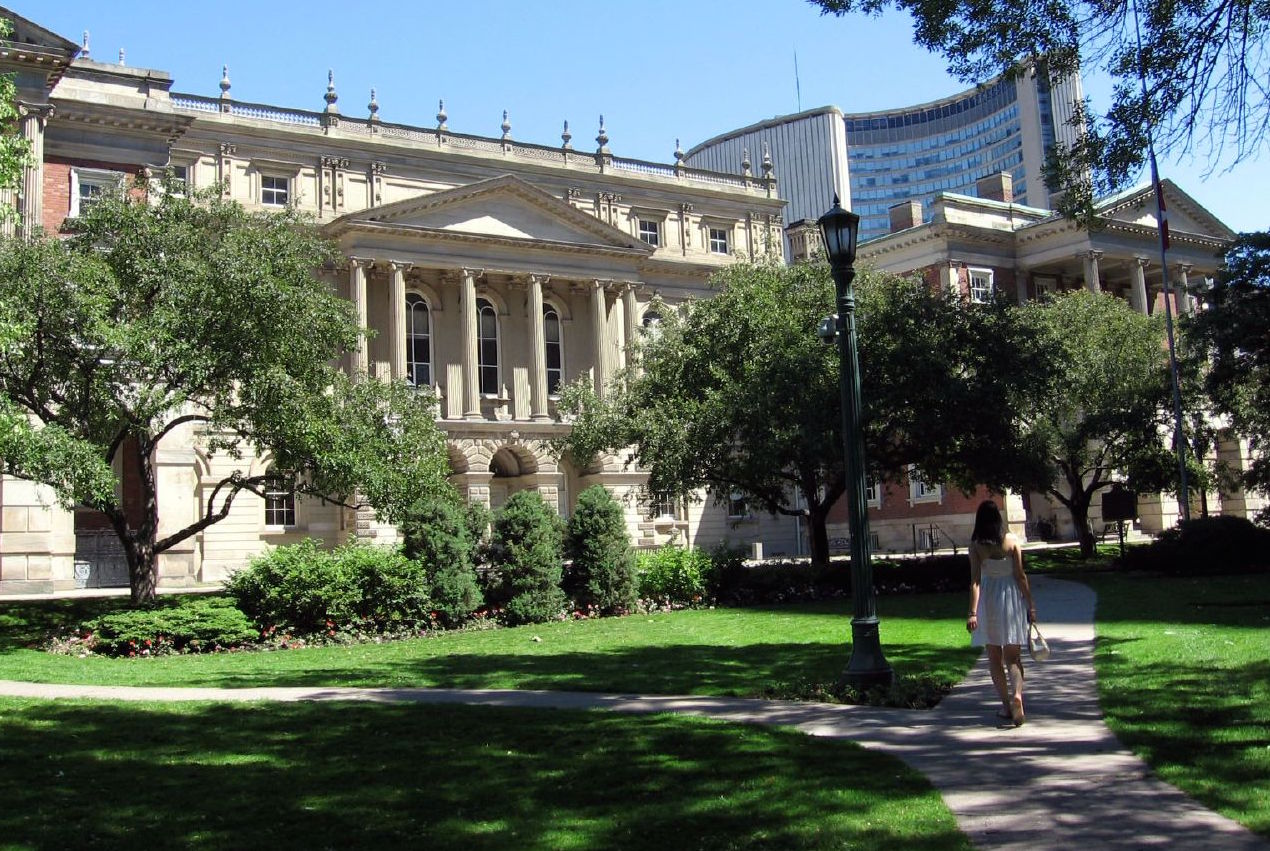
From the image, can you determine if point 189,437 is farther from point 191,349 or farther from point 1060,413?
point 1060,413

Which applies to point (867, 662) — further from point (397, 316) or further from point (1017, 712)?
point (397, 316)

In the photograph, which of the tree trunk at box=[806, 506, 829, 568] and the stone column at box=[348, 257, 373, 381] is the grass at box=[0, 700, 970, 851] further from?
the stone column at box=[348, 257, 373, 381]

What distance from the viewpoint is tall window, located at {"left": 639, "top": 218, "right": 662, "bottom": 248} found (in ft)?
186

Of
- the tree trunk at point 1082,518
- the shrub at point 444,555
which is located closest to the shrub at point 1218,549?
the tree trunk at point 1082,518

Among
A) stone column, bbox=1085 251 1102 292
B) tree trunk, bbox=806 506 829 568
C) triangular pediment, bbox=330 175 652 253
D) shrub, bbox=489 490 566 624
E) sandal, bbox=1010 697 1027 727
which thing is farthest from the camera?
stone column, bbox=1085 251 1102 292

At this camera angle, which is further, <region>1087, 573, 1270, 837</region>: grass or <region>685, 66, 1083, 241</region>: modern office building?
<region>685, 66, 1083, 241</region>: modern office building

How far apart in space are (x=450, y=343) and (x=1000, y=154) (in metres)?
128

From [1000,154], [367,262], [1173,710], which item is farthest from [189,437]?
[1000,154]

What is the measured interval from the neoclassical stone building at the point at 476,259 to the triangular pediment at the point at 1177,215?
1917 cm

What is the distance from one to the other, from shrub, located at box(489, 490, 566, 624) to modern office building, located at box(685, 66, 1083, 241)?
3617 inches

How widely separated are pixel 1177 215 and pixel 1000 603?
59.4 metres

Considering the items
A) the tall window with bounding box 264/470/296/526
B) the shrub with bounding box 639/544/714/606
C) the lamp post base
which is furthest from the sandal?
the tall window with bounding box 264/470/296/526

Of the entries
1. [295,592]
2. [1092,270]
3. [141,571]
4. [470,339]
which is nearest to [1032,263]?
[1092,270]

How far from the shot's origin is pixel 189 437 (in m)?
38.2
